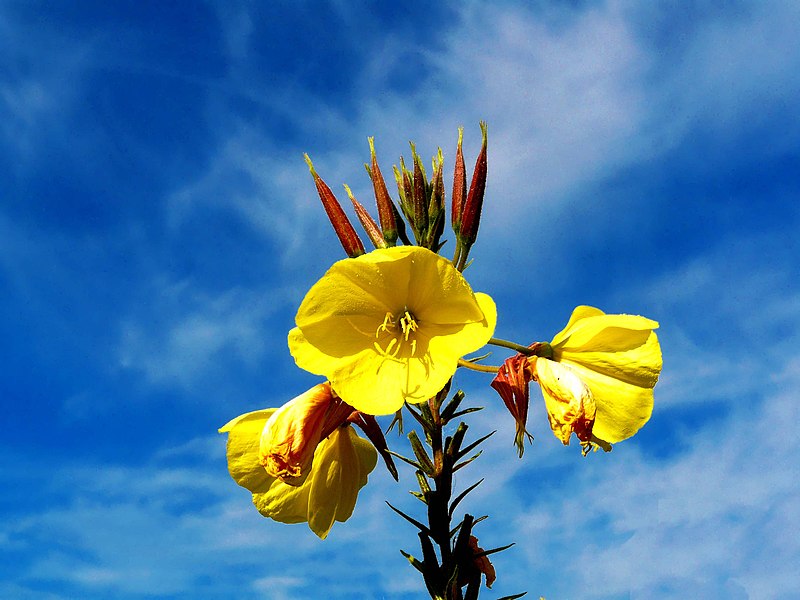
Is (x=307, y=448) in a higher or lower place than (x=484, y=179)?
lower

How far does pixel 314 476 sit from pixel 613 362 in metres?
1.09

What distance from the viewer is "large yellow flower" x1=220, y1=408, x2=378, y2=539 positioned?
2430 mm

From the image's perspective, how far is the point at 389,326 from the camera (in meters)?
2.32

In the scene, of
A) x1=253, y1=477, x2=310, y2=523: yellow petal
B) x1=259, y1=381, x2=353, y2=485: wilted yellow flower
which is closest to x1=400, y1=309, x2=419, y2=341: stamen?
x1=259, y1=381, x2=353, y2=485: wilted yellow flower

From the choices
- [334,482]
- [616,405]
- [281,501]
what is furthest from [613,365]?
[281,501]

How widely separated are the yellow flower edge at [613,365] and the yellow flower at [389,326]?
34 centimetres

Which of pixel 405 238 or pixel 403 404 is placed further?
pixel 405 238

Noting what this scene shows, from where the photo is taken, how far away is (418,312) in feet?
7.55

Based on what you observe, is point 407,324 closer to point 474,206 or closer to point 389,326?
point 389,326

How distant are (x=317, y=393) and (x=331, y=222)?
0.66 meters

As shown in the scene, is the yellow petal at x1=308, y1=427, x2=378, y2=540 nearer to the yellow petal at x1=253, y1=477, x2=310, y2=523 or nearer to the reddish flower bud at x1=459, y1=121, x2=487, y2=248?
the yellow petal at x1=253, y1=477, x2=310, y2=523

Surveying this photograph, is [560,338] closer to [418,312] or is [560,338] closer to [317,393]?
[418,312]

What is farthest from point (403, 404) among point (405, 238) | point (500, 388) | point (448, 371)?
point (405, 238)

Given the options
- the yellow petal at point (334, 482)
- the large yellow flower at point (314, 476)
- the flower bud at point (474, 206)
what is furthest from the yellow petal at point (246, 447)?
the flower bud at point (474, 206)
